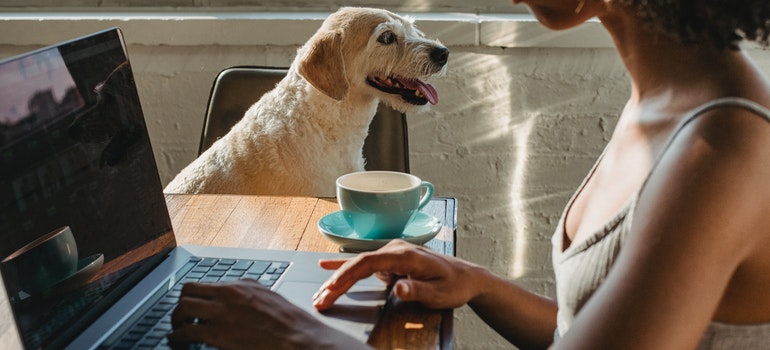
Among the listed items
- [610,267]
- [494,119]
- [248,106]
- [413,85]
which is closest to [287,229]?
[610,267]

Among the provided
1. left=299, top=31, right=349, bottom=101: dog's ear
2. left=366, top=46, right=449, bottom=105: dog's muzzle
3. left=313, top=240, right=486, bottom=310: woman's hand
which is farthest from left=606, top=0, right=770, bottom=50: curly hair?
left=366, top=46, right=449, bottom=105: dog's muzzle

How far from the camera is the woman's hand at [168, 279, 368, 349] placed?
785 mm

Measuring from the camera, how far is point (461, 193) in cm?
250

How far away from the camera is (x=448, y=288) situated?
97cm

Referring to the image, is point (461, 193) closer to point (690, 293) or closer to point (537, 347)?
point (537, 347)

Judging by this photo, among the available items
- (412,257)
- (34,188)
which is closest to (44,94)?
(34,188)

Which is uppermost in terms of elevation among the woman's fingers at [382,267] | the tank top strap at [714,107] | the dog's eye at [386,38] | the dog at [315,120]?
the tank top strap at [714,107]

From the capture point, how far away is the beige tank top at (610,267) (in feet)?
2.32

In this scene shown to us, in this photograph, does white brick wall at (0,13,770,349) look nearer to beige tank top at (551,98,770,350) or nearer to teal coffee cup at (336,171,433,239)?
teal coffee cup at (336,171,433,239)

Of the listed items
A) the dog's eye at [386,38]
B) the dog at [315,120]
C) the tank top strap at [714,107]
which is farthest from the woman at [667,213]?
the dog's eye at [386,38]

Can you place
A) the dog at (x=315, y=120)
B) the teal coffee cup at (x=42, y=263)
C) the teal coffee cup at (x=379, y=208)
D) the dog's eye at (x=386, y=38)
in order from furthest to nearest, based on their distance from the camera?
the dog's eye at (x=386, y=38) < the dog at (x=315, y=120) < the teal coffee cup at (x=379, y=208) < the teal coffee cup at (x=42, y=263)

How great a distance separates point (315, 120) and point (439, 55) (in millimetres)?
430

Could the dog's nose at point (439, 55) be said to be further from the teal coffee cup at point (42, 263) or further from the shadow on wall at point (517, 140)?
the teal coffee cup at point (42, 263)

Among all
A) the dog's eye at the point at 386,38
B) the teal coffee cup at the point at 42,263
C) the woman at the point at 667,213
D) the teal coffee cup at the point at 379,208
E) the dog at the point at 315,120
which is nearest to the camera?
the woman at the point at 667,213
